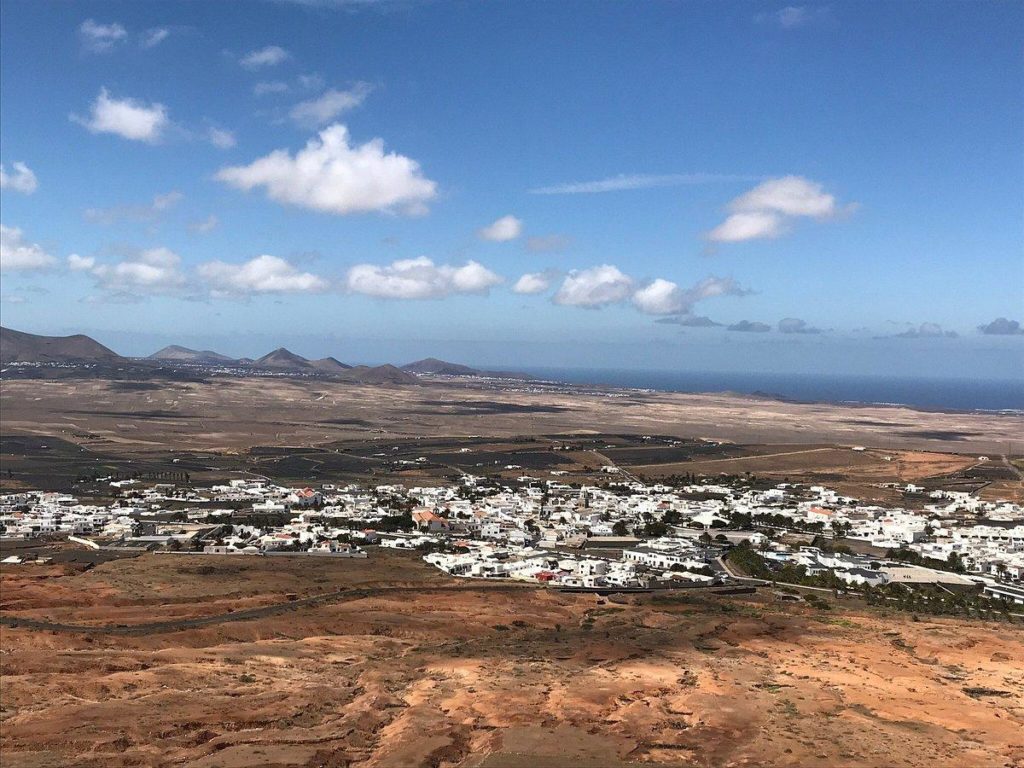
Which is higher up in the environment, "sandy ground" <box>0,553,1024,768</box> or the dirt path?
"sandy ground" <box>0,553,1024,768</box>

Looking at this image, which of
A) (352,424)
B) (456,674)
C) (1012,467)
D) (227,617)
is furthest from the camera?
(352,424)

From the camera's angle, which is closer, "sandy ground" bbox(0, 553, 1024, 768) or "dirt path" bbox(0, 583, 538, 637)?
"sandy ground" bbox(0, 553, 1024, 768)

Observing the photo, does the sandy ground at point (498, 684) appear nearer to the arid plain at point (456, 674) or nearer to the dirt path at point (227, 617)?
the arid plain at point (456, 674)

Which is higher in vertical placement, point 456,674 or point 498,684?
point 498,684

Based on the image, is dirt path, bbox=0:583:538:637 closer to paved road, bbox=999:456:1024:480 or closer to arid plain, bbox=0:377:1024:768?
arid plain, bbox=0:377:1024:768

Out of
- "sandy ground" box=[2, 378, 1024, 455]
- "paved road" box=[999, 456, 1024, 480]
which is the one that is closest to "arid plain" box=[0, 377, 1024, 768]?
"paved road" box=[999, 456, 1024, 480]

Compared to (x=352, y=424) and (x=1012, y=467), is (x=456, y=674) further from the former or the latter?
(x=352, y=424)

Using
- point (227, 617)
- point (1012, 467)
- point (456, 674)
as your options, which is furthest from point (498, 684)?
point (1012, 467)

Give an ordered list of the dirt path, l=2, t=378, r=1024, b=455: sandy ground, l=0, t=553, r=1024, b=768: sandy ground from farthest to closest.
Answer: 1. l=2, t=378, r=1024, b=455: sandy ground
2. the dirt path
3. l=0, t=553, r=1024, b=768: sandy ground

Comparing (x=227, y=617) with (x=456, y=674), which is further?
(x=227, y=617)

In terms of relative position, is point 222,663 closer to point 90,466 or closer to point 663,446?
point 90,466
